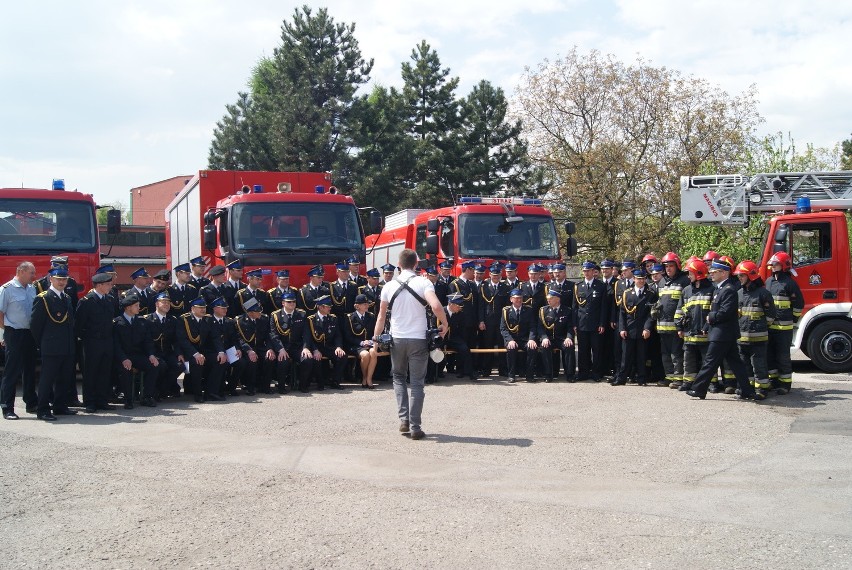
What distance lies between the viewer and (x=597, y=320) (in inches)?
494

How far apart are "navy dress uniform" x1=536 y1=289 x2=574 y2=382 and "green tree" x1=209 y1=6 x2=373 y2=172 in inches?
963

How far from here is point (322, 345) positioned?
11.9 metres

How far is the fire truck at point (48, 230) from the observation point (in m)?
12.7

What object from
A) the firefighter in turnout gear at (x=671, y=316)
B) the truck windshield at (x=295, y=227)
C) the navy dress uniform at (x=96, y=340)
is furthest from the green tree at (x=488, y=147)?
the navy dress uniform at (x=96, y=340)

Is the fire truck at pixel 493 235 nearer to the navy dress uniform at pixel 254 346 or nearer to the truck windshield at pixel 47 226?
the navy dress uniform at pixel 254 346

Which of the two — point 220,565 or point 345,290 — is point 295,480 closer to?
point 220,565

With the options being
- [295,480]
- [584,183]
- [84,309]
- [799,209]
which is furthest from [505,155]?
[295,480]

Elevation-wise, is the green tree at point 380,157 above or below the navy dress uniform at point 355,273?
above

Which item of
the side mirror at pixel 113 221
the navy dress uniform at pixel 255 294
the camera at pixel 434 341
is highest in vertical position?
the side mirror at pixel 113 221

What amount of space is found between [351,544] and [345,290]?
7.82 meters

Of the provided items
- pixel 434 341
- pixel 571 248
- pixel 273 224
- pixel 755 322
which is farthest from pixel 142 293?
pixel 755 322

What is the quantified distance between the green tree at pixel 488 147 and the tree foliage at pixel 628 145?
6.30m

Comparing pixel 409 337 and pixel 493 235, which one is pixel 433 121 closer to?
pixel 493 235

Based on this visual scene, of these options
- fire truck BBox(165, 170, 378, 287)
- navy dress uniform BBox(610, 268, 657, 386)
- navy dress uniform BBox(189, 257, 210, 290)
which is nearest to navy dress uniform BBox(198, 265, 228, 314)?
navy dress uniform BBox(189, 257, 210, 290)
